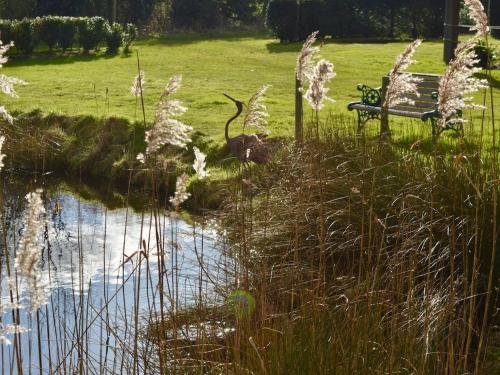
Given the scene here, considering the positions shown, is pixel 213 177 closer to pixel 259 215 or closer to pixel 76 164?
pixel 76 164

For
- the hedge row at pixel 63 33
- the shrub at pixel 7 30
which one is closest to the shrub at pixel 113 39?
the hedge row at pixel 63 33

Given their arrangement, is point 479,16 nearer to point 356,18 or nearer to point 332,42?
point 332,42

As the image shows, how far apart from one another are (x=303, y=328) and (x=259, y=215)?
3.22 metres

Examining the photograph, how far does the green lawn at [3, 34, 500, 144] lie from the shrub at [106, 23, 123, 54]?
853mm

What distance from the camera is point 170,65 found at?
2422cm

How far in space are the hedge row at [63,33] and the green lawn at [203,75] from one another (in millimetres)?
762

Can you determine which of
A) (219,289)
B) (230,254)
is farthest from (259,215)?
(219,289)

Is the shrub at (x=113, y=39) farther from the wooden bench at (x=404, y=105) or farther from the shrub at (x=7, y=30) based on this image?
the wooden bench at (x=404, y=105)

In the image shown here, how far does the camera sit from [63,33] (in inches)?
1089

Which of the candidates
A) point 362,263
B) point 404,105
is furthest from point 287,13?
point 362,263

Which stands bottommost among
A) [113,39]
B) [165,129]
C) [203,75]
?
[203,75]

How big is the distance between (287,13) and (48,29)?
8.76 metres

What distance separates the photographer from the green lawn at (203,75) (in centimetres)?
1545

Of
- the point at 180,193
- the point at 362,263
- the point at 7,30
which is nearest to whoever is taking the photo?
the point at 180,193
